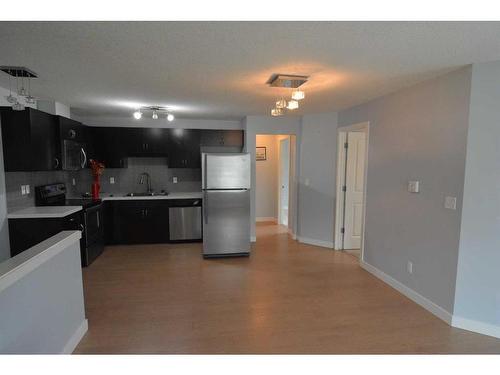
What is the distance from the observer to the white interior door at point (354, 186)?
14.7ft

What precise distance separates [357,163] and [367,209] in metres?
1.00

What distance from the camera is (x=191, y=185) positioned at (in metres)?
5.57

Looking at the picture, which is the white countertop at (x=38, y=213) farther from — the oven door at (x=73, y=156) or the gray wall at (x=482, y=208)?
the gray wall at (x=482, y=208)

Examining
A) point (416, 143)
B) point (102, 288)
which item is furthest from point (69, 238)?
point (416, 143)

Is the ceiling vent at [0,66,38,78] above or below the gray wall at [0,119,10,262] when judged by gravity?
above

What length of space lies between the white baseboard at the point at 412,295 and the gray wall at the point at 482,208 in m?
0.16

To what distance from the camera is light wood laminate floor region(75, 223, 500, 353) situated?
222 centimetres

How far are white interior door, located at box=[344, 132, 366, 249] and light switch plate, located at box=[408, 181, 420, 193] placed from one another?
1428mm

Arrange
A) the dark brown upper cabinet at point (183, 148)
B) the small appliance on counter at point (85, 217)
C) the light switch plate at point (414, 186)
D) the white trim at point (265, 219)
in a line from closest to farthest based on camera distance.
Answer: the light switch plate at point (414, 186), the small appliance on counter at point (85, 217), the dark brown upper cabinet at point (183, 148), the white trim at point (265, 219)

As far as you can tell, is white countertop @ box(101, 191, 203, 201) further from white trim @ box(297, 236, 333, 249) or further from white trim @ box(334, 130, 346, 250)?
white trim @ box(334, 130, 346, 250)

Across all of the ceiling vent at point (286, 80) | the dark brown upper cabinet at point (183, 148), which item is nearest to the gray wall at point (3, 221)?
the dark brown upper cabinet at point (183, 148)

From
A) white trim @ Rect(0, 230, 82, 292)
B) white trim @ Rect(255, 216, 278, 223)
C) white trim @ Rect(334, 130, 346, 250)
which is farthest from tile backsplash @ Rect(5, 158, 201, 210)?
white trim @ Rect(0, 230, 82, 292)

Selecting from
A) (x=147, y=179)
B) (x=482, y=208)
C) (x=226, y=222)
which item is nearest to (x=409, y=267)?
(x=482, y=208)

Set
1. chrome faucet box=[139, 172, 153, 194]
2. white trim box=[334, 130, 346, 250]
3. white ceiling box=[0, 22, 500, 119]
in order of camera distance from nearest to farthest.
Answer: white ceiling box=[0, 22, 500, 119], white trim box=[334, 130, 346, 250], chrome faucet box=[139, 172, 153, 194]
